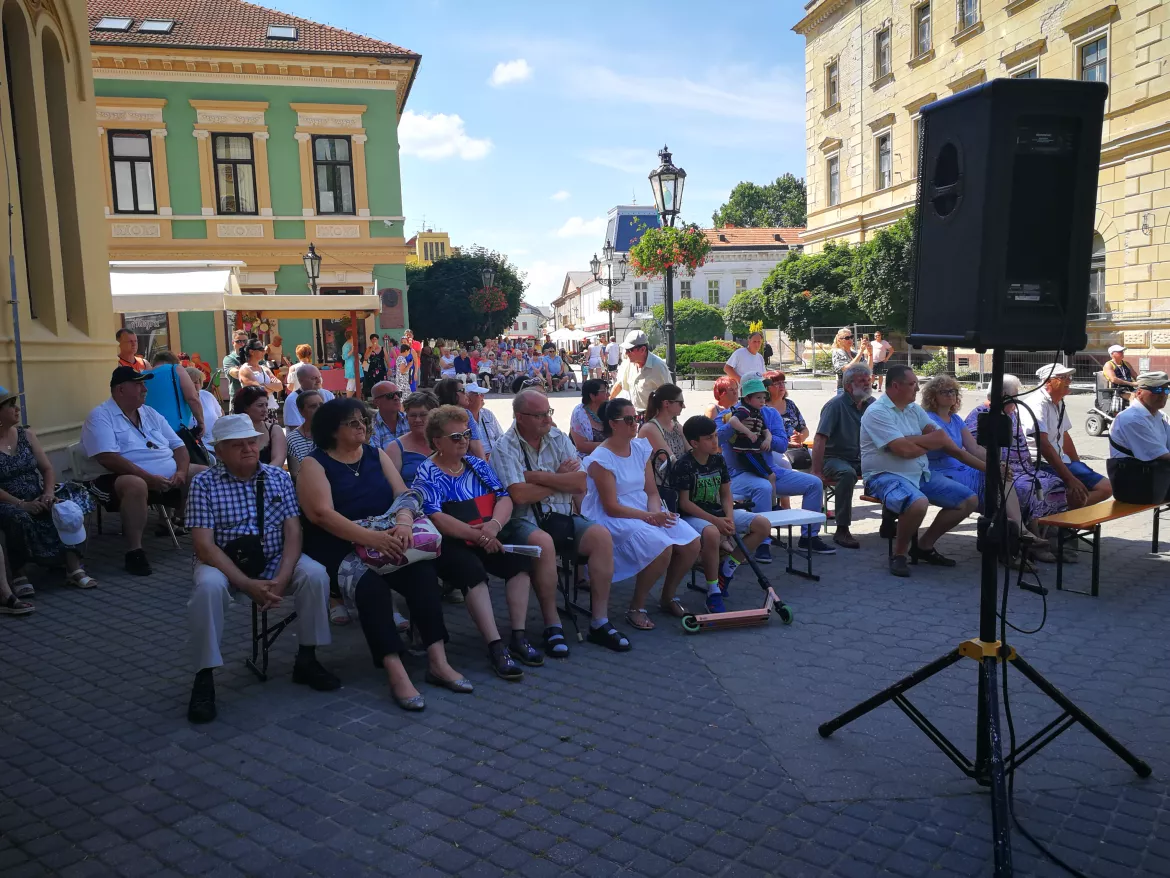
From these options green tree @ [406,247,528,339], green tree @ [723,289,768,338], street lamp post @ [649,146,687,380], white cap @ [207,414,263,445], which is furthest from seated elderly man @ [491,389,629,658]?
green tree @ [406,247,528,339]

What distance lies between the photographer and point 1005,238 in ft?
10.9

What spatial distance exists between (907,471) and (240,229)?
24.8m

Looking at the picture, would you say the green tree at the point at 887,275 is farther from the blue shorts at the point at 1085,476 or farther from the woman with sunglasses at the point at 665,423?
the woman with sunglasses at the point at 665,423

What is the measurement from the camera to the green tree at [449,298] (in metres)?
42.6

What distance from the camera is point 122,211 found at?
26.4 meters

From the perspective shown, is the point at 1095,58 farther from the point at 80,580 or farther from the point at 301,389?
the point at 80,580

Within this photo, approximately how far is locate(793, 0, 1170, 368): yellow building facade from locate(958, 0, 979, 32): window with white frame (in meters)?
0.04

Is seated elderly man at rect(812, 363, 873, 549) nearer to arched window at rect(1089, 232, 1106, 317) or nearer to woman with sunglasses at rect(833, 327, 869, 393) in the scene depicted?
woman with sunglasses at rect(833, 327, 869, 393)

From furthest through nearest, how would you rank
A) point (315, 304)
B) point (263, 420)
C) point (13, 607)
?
1. point (315, 304)
2. point (263, 420)
3. point (13, 607)

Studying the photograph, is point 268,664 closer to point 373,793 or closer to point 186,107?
point 373,793

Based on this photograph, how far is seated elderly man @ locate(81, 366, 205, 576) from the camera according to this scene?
7.09 meters

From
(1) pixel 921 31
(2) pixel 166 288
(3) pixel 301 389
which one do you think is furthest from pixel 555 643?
(1) pixel 921 31

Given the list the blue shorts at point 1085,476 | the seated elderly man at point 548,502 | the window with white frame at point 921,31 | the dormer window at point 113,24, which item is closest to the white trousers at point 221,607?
the seated elderly man at point 548,502

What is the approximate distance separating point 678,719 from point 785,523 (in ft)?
8.10
